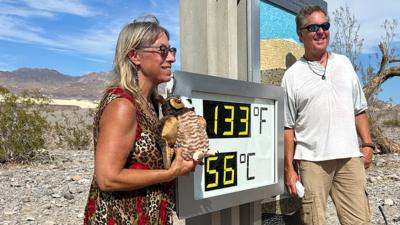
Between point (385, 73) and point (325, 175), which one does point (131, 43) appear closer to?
point (325, 175)

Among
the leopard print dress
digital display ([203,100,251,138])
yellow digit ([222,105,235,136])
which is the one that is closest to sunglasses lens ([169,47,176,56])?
the leopard print dress

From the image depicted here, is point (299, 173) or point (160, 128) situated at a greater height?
point (160, 128)

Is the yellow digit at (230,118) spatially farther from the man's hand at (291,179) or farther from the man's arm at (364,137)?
the man's arm at (364,137)

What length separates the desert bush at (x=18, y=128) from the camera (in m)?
10.1

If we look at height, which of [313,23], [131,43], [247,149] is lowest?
[247,149]

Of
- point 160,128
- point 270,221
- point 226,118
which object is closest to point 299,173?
point 270,221

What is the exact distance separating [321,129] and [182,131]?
1.26m

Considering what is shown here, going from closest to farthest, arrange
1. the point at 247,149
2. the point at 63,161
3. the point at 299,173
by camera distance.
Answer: the point at 247,149
the point at 299,173
the point at 63,161

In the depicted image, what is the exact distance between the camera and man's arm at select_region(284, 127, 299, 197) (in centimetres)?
303

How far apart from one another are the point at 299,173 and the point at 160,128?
56.2 inches

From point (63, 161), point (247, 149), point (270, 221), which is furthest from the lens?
point (63, 161)

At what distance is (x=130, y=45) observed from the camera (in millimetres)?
1935

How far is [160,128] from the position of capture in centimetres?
195

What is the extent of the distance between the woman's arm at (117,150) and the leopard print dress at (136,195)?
0.05 m
